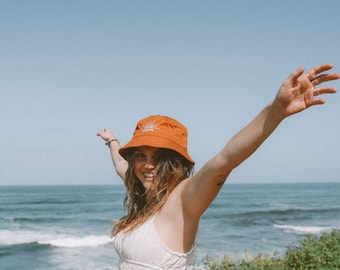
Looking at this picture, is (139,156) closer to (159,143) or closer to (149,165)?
(149,165)

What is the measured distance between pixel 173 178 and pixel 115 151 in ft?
5.25

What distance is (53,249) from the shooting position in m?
20.1

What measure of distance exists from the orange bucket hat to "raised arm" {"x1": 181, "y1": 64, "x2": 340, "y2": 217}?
361 mm

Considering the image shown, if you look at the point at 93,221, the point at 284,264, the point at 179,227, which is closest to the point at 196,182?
the point at 179,227

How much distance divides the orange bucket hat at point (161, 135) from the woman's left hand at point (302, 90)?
0.68 meters

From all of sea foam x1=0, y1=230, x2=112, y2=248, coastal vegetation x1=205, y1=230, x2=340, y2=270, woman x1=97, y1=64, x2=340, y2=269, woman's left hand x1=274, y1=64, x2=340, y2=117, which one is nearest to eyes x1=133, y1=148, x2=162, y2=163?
woman x1=97, y1=64, x2=340, y2=269

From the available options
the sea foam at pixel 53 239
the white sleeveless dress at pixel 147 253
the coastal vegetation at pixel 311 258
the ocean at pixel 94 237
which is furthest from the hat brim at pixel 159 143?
the sea foam at pixel 53 239

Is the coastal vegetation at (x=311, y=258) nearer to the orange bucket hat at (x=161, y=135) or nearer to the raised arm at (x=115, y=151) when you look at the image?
the raised arm at (x=115, y=151)

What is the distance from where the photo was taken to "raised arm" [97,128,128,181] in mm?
3645

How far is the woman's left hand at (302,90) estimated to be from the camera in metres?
1.80

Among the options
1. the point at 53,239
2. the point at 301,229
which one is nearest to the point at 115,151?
the point at 53,239

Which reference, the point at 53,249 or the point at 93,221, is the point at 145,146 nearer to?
the point at 53,249

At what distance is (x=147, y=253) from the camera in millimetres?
2299

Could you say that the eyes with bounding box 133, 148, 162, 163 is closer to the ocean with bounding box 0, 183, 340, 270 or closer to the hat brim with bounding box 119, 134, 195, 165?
the hat brim with bounding box 119, 134, 195, 165
